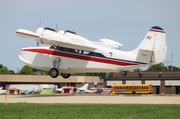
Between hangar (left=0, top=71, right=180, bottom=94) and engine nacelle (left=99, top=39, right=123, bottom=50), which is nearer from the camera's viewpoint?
engine nacelle (left=99, top=39, right=123, bottom=50)

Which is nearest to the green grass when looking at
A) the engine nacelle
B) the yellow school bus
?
the engine nacelle

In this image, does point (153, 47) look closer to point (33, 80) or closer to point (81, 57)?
point (81, 57)

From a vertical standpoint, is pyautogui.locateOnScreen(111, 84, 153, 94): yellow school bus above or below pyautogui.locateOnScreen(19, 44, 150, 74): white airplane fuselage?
below

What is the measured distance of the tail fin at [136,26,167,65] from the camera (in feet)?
137

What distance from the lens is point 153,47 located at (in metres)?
41.9

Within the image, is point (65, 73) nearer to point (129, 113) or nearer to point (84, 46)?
point (84, 46)

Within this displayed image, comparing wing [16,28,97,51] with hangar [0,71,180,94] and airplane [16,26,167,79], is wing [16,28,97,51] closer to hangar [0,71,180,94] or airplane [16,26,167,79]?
airplane [16,26,167,79]

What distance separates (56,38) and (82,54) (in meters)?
3.38

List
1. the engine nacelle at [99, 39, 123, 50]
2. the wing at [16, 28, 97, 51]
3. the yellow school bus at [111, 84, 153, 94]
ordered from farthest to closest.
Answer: the yellow school bus at [111, 84, 153, 94] < the engine nacelle at [99, 39, 123, 50] < the wing at [16, 28, 97, 51]

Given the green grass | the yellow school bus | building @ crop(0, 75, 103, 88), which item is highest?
building @ crop(0, 75, 103, 88)

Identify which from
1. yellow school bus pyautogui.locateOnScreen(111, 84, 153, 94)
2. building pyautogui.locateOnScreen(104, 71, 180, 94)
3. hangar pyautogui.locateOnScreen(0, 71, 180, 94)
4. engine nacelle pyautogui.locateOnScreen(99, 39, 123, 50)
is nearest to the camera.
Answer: engine nacelle pyautogui.locateOnScreen(99, 39, 123, 50)

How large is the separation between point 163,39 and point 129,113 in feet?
60.6

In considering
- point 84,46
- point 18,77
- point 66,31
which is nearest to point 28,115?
point 84,46

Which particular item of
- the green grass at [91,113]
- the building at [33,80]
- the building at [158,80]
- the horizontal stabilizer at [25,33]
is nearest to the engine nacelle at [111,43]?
the horizontal stabilizer at [25,33]
